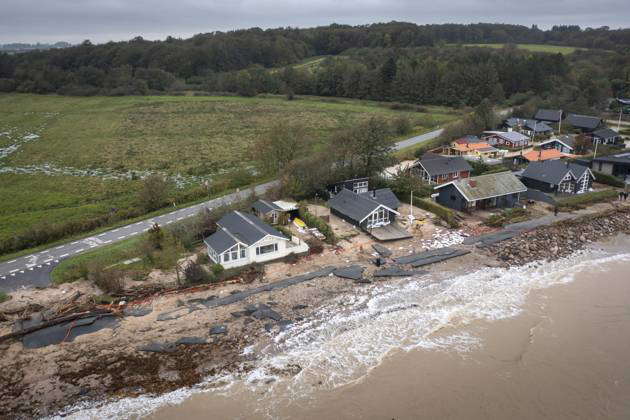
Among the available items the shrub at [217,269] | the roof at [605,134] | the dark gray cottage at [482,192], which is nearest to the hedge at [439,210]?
the dark gray cottage at [482,192]

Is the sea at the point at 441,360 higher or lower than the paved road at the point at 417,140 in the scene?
lower

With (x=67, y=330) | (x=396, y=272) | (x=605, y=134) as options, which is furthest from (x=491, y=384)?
(x=605, y=134)

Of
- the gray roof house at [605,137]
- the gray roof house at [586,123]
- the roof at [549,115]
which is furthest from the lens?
the roof at [549,115]

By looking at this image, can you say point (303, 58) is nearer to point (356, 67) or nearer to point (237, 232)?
point (356, 67)

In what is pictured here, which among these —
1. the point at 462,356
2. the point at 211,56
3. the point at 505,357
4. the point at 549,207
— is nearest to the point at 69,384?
the point at 462,356

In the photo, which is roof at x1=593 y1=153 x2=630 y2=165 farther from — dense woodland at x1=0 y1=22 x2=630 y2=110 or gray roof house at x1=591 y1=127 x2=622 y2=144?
dense woodland at x1=0 y1=22 x2=630 y2=110

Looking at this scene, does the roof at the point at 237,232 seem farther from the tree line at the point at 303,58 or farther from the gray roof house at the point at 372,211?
the tree line at the point at 303,58

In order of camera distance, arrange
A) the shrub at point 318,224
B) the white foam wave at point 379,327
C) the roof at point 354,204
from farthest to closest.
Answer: the roof at point 354,204
the shrub at point 318,224
the white foam wave at point 379,327

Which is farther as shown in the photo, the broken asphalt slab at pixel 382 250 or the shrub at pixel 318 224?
the shrub at pixel 318 224
